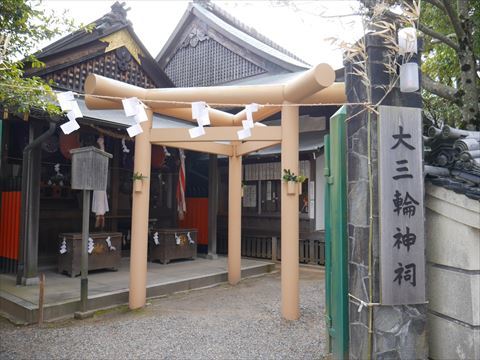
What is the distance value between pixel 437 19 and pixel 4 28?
26.9ft

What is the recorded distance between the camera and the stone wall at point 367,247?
338cm

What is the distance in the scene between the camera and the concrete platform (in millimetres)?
6246

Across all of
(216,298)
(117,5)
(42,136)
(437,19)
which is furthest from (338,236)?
(117,5)

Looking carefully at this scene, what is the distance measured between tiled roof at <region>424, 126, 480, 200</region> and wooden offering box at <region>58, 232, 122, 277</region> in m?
7.05

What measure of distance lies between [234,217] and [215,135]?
2.41 m

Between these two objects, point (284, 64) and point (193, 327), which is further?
point (284, 64)

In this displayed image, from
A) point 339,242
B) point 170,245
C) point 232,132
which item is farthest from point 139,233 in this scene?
point 339,242

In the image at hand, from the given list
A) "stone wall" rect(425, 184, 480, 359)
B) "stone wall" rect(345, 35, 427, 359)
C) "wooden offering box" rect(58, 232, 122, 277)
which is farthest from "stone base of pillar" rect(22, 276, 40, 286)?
"stone wall" rect(425, 184, 480, 359)

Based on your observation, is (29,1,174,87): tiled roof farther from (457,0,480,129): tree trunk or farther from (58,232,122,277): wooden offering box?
(457,0,480,129): tree trunk

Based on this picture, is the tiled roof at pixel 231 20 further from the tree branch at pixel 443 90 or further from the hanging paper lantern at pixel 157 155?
the tree branch at pixel 443 90

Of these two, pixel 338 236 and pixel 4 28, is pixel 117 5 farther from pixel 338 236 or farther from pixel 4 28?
pixel 338 236

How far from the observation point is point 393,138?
3.43 m

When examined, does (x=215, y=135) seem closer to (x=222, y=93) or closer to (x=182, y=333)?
(x=222, y=93)

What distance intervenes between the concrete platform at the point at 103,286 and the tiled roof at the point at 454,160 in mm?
5507
